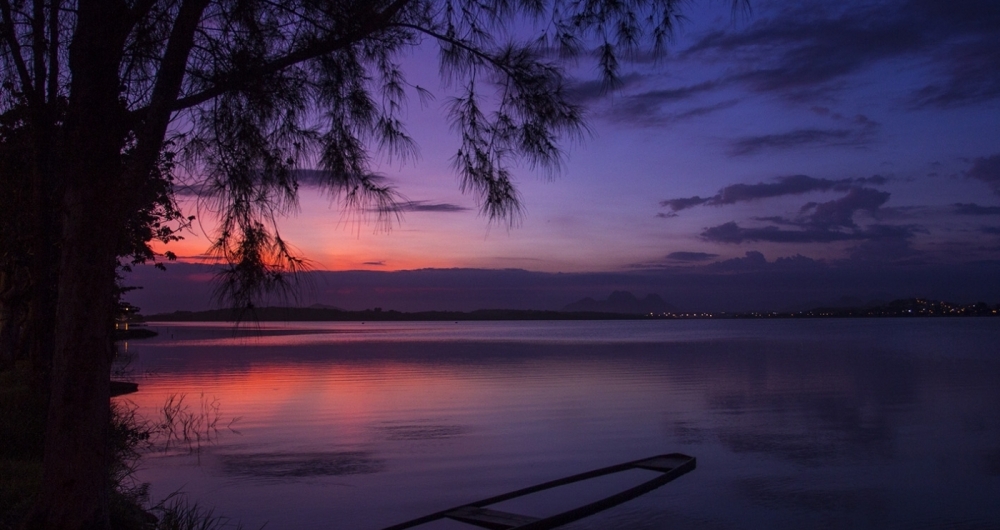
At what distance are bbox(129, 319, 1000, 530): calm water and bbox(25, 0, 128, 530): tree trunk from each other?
1038 millimetres

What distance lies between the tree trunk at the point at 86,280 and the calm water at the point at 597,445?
1.04 metres

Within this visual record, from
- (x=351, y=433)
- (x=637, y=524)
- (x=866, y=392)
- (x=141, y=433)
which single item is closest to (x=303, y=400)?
(x=351, y=433)

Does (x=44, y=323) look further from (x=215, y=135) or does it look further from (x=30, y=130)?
(x=215, y=135)

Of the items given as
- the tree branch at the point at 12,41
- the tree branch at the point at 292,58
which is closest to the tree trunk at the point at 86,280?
the tree branch at the point at 292,58

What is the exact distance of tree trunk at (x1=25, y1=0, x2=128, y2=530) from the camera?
176 inches

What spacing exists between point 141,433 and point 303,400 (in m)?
7.74

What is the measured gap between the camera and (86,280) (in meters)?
4.45

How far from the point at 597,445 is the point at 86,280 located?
462 inches

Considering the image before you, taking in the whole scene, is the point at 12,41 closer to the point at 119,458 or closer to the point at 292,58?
the point at 292,58

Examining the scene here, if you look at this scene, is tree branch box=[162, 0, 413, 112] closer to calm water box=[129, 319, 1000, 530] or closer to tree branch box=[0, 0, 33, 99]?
calm water box=[129, 319, 1000, 530]

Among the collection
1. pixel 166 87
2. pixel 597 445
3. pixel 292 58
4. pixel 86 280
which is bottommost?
pixel 597 445

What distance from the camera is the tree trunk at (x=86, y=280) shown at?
446 cm

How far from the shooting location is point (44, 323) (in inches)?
430

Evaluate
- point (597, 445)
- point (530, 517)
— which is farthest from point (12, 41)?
point (597, 445)
